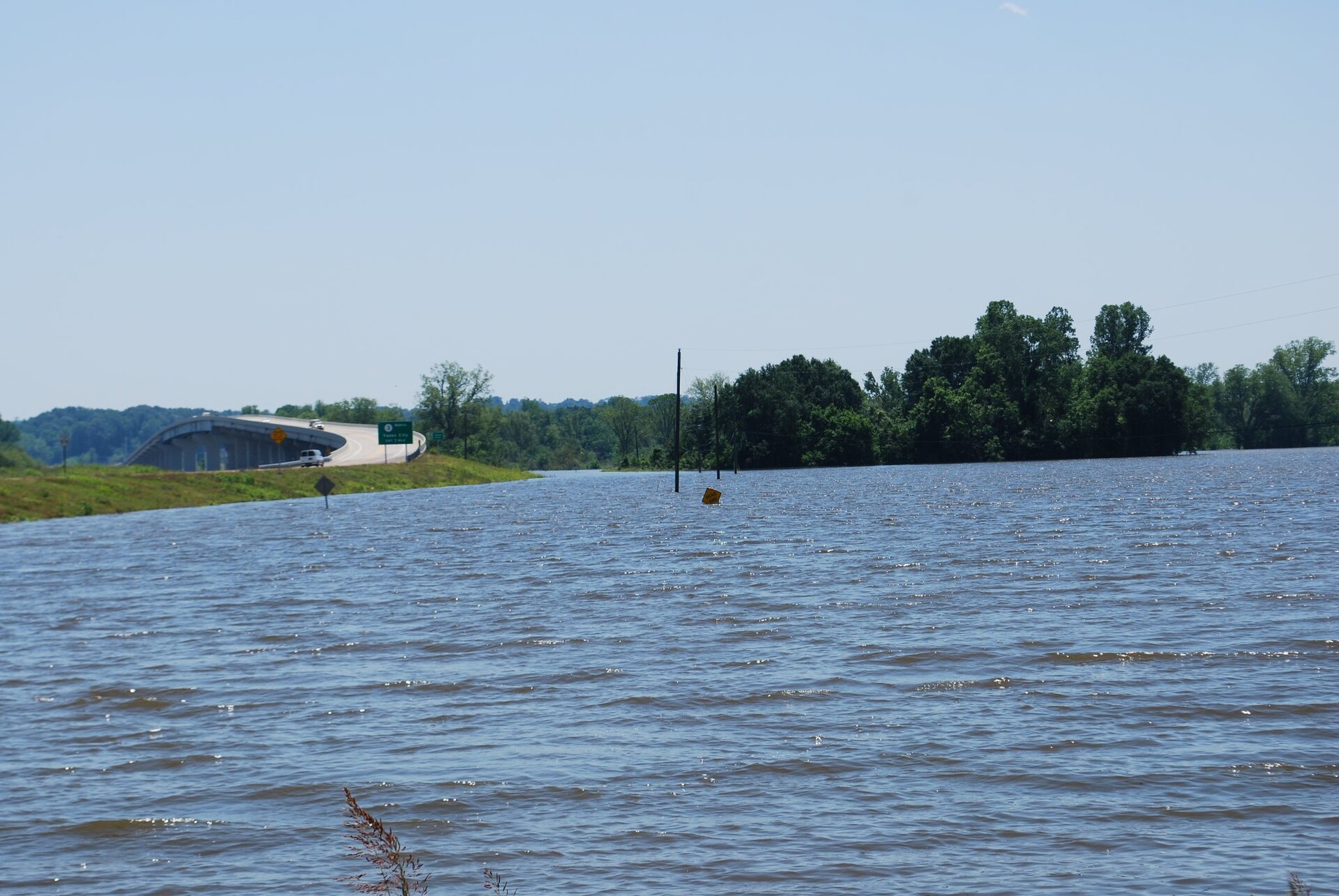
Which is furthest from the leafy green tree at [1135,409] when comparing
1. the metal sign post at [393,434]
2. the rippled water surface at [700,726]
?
the rippled water surface at [700,726]

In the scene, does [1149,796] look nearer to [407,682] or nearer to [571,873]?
[571,873]

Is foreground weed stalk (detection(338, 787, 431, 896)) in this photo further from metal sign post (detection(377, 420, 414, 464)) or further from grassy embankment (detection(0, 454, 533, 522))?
Result: metal sign post (detection(377, 420, 414, 464))

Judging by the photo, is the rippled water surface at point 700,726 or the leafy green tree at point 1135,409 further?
the leafy green tree at point 1135,409

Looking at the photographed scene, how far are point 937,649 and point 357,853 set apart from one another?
12.4 m

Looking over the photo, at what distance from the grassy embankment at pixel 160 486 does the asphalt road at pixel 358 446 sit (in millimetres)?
6067

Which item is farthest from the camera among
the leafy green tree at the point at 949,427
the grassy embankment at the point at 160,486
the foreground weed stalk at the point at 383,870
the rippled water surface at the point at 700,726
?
the leafy green tree at the point at 949,427

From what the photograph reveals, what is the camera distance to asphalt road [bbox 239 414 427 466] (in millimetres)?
151000

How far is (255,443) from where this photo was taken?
17425cm

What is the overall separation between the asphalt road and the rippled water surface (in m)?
115

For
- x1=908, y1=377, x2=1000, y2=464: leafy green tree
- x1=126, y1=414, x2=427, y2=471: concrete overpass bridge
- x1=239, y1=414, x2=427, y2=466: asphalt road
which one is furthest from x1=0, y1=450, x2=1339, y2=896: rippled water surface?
x1=908, y1=377, x2=1000, y2=464: leafy green tree

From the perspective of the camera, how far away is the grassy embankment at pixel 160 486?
8269 centimetres

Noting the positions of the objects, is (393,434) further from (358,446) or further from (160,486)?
(160,486)

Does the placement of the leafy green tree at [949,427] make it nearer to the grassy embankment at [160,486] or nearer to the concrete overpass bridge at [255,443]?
the concrete overpass bridge at [255,443]

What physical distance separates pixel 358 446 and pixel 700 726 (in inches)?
6270
